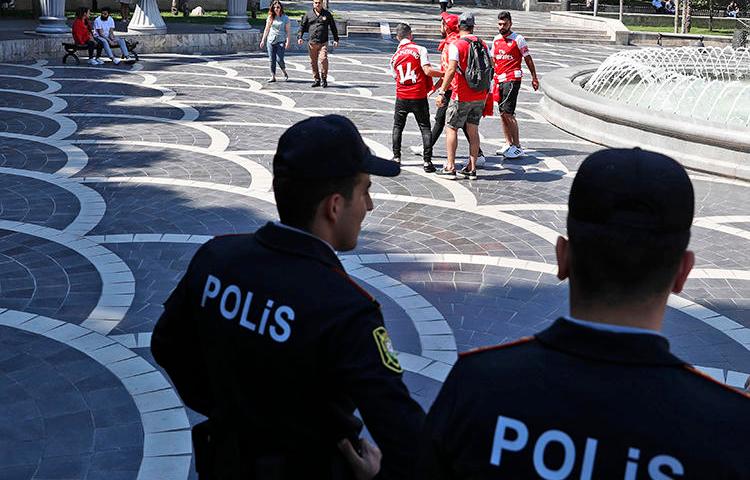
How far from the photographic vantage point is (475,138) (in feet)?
34.5

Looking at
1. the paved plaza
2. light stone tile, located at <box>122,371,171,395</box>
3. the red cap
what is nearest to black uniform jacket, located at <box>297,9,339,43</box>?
the paved plaza

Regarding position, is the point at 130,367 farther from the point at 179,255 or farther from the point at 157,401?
the point at 179,255

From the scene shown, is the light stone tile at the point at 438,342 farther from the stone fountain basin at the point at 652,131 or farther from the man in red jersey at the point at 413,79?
the stone fountain basin at the point at 652,131

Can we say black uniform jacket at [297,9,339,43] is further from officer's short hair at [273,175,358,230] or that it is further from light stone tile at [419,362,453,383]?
officer's short hair at [273,175,358,230]

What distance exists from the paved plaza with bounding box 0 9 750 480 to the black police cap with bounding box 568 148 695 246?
339 cm

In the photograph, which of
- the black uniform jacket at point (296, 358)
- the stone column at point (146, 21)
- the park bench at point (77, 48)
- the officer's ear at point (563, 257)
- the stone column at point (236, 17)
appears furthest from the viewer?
the stone column at point (236, 17)

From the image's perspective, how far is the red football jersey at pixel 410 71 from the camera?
10.5m

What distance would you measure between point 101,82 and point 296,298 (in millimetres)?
16800

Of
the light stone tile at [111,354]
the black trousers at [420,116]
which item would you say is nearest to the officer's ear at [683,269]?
the light stone tile at [111,354]

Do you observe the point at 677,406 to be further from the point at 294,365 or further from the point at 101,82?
the point at 101,82

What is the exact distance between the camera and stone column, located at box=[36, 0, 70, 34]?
22219mm

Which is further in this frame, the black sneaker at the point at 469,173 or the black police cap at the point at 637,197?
the black sneaker at the point at 469,173

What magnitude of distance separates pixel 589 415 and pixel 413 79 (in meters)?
9.24

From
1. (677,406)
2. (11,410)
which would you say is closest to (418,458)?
(677,406)
